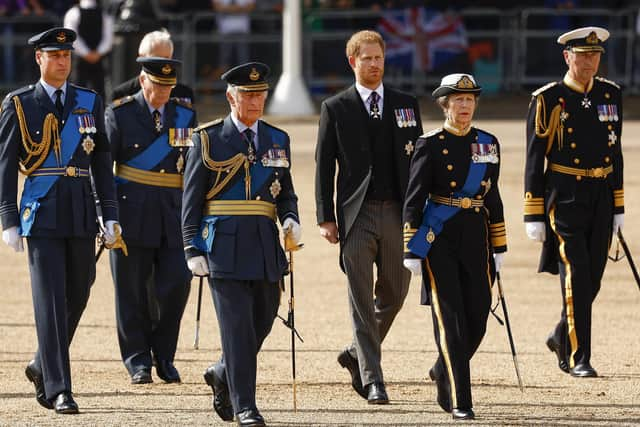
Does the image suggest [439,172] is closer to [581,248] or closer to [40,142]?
[581,248]

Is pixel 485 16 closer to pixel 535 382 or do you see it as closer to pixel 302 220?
pixel 302 220

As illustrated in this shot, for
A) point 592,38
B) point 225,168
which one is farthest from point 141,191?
point 592,38

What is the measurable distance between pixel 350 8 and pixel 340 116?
15.4 meters

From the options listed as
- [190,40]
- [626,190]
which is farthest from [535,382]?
[190,40]

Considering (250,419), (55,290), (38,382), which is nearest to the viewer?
(250,419)

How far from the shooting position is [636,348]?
10711mm

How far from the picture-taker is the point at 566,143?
32.3 feet

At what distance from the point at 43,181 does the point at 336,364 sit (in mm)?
2376

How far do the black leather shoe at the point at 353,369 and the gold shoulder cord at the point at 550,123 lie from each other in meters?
1.68

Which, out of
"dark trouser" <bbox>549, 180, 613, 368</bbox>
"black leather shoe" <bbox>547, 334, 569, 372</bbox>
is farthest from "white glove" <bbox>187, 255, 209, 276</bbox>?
"black leather shoe" <bbox>547, 334, 569, 372</bbox>

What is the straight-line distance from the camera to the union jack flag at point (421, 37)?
24.0 meters

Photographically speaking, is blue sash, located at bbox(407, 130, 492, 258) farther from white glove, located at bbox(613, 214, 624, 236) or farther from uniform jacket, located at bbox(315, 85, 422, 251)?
white glove, located at bbox(613, 214, 624, 236)

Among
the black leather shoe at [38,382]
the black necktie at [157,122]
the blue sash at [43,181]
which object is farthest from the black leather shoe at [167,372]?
the blue sash at [43,181]

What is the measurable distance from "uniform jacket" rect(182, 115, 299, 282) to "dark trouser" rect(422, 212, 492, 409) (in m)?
0.75
